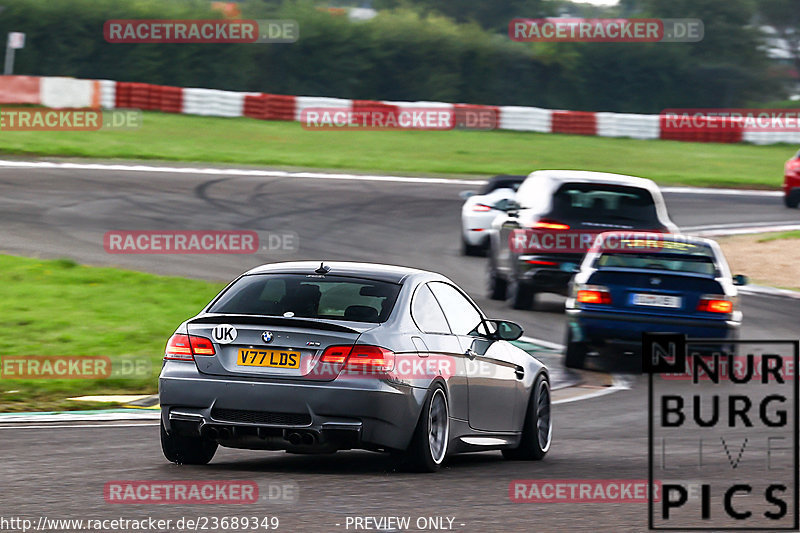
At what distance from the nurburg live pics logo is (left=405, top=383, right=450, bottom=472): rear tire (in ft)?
4.15

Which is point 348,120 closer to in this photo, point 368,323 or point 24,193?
point 24,193

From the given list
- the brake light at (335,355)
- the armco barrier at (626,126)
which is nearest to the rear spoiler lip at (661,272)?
the brake light at (335,355)

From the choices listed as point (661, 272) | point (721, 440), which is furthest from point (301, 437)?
point (661, 272)

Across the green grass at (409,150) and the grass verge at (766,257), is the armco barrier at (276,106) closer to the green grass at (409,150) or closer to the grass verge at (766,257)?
the green grass at (409,150)

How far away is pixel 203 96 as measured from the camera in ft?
141

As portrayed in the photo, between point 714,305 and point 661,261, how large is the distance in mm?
770

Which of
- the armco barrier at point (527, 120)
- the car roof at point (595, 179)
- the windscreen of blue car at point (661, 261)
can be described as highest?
the armco barrier at point (527, 120)

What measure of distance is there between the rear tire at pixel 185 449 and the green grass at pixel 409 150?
79.9 ft

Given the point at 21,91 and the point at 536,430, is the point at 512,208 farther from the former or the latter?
the point at 21,91

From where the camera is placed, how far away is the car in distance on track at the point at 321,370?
8375 millimetres

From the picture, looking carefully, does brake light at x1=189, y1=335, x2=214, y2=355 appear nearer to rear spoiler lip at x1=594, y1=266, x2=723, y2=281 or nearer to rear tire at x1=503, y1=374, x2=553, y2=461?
rear tire at x1=503, y1=374, x2=553, y2=461

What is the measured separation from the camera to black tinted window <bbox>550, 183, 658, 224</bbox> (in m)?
17.6

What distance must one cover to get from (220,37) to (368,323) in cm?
4575

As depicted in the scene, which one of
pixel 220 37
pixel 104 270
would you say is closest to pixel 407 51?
pixel 220 37
